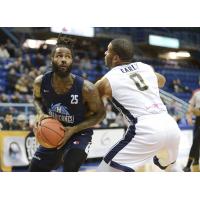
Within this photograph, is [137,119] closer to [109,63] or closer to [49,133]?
[109,63]

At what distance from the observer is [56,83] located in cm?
435

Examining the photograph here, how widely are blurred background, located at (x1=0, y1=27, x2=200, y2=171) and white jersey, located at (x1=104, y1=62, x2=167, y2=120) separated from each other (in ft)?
12.1

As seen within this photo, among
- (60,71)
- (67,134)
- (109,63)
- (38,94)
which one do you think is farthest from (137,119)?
(38,94)

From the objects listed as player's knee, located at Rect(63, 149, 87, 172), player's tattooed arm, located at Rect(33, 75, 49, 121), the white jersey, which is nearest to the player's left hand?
player's knee, located at Rect(63, 149, 87, 172)

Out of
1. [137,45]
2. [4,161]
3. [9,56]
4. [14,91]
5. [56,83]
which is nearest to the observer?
[56,83]

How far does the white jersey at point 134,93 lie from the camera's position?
12.1 feet

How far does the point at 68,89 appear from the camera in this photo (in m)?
4.30

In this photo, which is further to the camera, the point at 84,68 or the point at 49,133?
the point at 84,68

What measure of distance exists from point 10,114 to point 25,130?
550mm

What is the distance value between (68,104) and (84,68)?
655 cm

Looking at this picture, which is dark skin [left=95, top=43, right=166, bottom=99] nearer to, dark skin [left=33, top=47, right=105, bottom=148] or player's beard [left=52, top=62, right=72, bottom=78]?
dark skin [left=33, top=47, right=105, bottom=148]

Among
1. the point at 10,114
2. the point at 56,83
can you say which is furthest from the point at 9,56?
the point at 56,83
